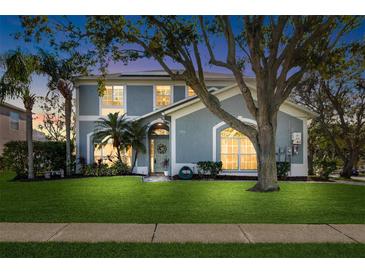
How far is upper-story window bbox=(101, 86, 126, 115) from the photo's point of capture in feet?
58.9

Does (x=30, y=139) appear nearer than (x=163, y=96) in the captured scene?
Yes

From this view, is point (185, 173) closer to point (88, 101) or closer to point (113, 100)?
point (113, 100)

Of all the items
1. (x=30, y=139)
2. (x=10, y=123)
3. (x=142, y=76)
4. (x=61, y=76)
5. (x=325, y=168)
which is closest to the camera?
(x=30, y=139)

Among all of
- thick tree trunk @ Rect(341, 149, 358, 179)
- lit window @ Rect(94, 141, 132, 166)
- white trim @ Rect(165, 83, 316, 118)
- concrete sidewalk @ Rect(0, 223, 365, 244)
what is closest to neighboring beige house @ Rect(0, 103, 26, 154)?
lit window @ Rect(94, 141, 132, 166)

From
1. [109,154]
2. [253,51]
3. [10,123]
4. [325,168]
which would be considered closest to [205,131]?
[253,51]

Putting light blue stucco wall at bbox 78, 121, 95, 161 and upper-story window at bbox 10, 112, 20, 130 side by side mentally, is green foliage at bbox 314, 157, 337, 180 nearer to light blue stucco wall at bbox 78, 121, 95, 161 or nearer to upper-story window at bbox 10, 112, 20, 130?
light blue stucco wall at bbox 78, 121, 95, 161

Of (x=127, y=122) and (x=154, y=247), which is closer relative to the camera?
(x=154, y=247)

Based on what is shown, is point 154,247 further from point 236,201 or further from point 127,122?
point 127,122

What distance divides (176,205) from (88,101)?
11.4m

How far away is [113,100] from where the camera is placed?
18.0 metres

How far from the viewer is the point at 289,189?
11.6 meters

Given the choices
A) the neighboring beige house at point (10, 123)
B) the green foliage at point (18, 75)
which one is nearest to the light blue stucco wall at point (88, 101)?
the green foliage at point (18, 75)

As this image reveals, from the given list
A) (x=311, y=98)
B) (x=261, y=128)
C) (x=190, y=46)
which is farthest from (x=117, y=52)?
(x=311, y=98)
